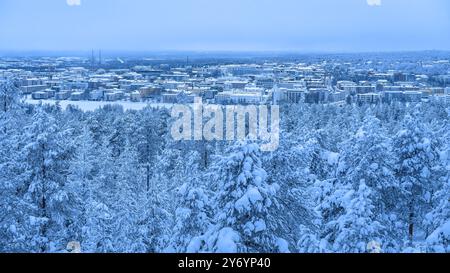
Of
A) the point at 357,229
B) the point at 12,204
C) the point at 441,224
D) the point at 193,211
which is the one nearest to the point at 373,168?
the point at 441,224

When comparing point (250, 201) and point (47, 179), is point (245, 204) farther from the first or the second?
point (47, 179)

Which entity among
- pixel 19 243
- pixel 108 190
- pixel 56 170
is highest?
pixel 56 170

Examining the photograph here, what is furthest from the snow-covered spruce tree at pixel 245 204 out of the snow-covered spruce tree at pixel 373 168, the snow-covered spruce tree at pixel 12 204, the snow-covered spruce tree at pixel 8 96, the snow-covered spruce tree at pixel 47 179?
the snow-covered spruce tree at pixel 8 96

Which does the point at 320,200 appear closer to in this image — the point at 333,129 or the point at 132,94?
the point at 333,129

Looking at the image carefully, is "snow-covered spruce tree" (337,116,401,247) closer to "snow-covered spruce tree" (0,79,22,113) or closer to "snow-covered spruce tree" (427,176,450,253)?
"snow-covered spruce tree" (427,176,450,253)

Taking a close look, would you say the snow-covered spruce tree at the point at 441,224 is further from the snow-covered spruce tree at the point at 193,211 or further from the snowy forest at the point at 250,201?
the snow-covered spruce tree at the point at 193,211
